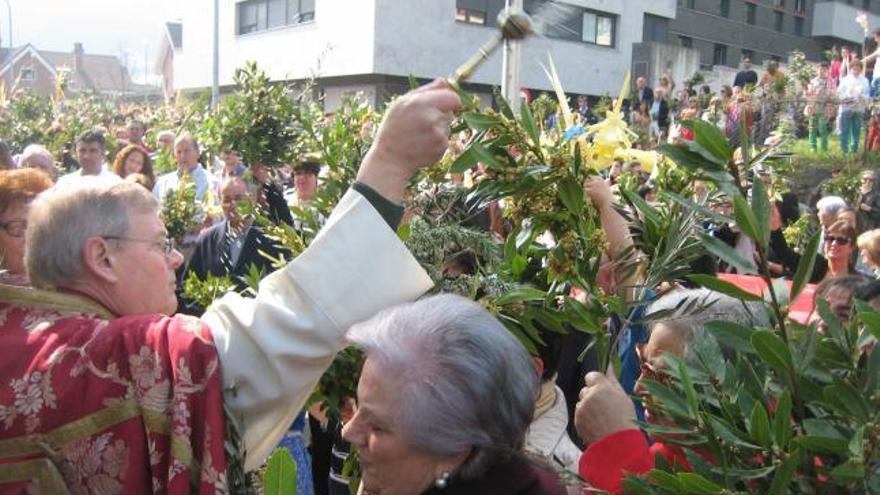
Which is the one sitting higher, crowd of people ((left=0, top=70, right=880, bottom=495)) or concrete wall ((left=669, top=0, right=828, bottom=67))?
concrete wall ((left=669, top=0, right=828, bottom=67))

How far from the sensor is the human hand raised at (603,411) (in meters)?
2.00

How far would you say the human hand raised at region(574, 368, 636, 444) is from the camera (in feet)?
6.56

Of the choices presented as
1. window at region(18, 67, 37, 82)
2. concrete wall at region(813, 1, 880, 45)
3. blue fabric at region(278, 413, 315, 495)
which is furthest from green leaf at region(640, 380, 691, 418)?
window at region(18, 67, 37, 82)

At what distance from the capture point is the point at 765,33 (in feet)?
128

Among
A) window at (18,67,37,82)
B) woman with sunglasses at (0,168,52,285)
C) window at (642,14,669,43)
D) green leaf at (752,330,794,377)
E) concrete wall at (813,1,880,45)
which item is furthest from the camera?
window at (18,67,37,82)

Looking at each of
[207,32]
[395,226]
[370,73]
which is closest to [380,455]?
[395,226]

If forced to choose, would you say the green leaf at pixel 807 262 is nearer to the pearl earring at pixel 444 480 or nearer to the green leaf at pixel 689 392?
the green leaf at pixel 689 392

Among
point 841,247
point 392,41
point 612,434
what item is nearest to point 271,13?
point 392,41

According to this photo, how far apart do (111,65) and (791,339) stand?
7955 cm

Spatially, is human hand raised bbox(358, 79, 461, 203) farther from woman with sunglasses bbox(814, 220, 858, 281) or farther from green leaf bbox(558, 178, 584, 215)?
woman with sunglasses bbox(814, 220, 858, 281)

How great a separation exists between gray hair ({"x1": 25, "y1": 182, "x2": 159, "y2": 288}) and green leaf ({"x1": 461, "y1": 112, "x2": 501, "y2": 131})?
0.74 m

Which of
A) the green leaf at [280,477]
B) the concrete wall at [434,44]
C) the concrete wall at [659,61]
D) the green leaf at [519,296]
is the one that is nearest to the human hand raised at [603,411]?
the green leaf at [519,296]

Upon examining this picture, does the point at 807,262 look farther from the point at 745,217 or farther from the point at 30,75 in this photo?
the point at 30,75

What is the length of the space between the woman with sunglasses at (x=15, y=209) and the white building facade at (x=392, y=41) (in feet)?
61.7
